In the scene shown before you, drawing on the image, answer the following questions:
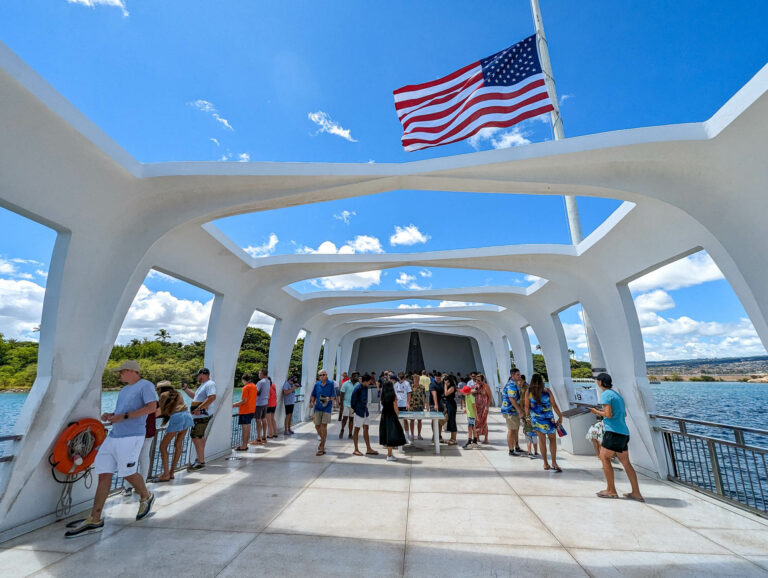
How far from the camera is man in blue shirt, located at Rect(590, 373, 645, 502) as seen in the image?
483cm

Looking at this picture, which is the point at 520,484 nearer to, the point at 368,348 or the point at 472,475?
the point at 472,475

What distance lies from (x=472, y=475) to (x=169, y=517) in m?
4.38

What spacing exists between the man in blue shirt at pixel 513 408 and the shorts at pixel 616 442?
223 centimetres

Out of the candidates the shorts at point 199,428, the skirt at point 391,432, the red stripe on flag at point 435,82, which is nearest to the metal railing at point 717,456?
the skirt at point 391,432

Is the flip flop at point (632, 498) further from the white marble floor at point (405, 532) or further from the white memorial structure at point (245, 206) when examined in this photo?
the white memorial structure at point (245, 206)

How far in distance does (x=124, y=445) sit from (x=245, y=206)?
3.39m

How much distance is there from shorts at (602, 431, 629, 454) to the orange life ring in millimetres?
6643

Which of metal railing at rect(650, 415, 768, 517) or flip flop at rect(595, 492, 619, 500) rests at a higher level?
metal railing at rect(650, 415, 768, 517)

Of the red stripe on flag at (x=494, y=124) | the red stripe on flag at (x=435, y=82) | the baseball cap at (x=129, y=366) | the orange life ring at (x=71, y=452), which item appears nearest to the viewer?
the baseball cap at (x=129, y=366)

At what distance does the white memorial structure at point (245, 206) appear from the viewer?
369cm

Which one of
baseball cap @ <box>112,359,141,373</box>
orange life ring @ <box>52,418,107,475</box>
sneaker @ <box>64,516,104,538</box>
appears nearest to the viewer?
sneaker @ <box>64,516,104,538</box>

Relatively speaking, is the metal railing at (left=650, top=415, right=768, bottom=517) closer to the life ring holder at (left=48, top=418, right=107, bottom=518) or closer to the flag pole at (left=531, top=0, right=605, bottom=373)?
the flag pole at (left=531, top=0, right=605, bottom=373)

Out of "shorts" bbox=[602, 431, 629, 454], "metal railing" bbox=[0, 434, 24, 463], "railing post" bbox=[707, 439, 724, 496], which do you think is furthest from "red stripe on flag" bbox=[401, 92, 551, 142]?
"metal railing" bbox=[0, 434, 24, 463]

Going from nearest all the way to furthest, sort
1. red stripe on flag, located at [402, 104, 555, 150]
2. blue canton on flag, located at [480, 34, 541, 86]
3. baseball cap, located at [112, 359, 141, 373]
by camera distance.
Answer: baseball cap, located at [112, 359, 141, 373]
red stripe on flag, located at [402, 104, 555, 150]
blue canton on flag, located at [480, 34, 541, 86]
